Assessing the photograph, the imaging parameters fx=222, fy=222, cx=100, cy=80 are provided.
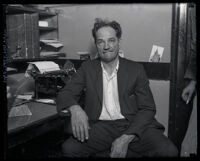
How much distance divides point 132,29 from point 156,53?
316 mm

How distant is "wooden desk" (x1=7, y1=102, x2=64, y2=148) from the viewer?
3.87ft

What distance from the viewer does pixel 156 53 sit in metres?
1.99

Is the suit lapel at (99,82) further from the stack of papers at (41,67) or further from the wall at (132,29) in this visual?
the wall at (132,29)

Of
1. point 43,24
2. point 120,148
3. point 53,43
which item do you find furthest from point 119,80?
point 43,24

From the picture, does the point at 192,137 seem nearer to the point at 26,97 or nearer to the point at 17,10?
the point at 26,97

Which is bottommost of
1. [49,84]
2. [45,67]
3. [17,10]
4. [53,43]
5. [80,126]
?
[80,126]

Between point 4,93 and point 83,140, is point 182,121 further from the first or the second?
point 4,93

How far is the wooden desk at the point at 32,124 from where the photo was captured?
1.18m

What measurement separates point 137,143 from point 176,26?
821mm

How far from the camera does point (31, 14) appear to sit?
1893 mm

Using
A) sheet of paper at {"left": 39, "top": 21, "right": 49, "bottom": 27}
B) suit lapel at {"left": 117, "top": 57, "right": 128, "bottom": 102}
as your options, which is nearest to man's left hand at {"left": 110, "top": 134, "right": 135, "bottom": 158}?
suit lapel at {"left": 117, "top": 57, "right": 128, "bottom": 102}

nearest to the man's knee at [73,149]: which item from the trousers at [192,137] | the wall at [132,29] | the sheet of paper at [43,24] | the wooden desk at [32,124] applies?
the wooden desk at [32,124]

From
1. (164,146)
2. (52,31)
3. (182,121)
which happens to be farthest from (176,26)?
(52,31)

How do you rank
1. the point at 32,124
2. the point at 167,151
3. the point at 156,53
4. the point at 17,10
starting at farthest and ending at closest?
the point at 156,53, the point at 17,10, the point at 167,151, the point at 32,124
